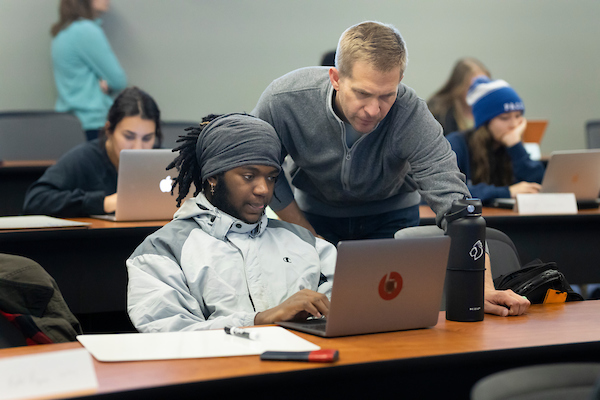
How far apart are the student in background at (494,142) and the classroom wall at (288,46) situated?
84.3 inches

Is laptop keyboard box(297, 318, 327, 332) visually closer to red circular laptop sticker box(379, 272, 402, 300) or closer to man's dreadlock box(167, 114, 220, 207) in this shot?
red circular laptop sticker box(379, 272, 402, 300)

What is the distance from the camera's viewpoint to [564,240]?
8.69 ft

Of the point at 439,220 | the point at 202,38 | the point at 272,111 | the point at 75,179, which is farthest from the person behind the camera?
the point at 202,38

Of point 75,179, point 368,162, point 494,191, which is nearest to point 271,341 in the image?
point 368,162

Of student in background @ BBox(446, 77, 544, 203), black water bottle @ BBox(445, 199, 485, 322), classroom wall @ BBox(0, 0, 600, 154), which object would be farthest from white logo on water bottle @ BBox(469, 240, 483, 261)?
classroom wall @ BBox(0, 0, 600, 154)

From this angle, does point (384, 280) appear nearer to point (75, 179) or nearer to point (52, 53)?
point (75, 179)

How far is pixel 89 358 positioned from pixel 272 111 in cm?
105

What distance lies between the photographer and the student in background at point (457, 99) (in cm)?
469

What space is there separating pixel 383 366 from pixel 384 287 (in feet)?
0.60

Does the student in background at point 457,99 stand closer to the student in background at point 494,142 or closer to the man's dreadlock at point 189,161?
the student in background at point 494,142

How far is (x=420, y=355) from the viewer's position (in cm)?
105

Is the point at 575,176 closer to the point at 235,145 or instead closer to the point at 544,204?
the point at 544,204

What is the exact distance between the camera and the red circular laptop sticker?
116cm

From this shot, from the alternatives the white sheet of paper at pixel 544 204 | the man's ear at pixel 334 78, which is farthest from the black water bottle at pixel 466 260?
the white sheet of paper at pixel 544 204
